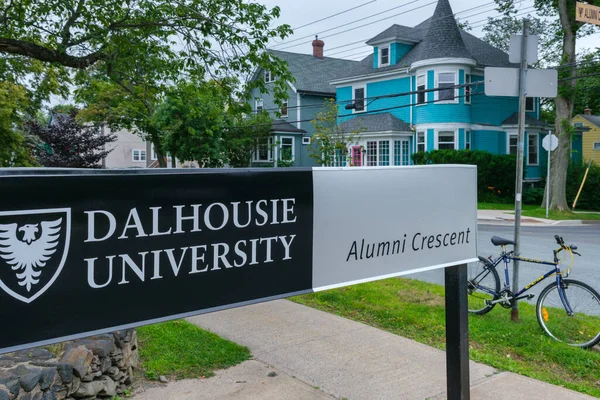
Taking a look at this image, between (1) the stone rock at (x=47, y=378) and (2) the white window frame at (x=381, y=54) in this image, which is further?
(2) the white window frame at (x=381, y=54)

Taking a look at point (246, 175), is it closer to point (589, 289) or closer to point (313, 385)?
point (313, 385)

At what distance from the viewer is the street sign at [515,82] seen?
598 cm

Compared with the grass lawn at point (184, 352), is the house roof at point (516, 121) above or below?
above

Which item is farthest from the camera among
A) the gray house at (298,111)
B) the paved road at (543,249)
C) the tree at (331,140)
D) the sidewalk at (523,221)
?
the gray house at (298,111)

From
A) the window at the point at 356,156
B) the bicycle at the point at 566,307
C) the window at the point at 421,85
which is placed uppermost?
the window at the point at 421,85

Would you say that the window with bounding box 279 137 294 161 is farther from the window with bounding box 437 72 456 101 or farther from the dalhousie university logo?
the dalhousie university logo

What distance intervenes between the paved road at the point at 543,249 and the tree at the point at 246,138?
2108 centimetres

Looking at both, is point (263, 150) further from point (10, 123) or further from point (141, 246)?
point (141, 246)

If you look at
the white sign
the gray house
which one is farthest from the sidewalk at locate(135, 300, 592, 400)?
the gray house

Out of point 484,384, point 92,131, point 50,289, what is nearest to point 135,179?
point 50,289

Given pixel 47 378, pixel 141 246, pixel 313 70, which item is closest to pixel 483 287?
pixel 47 378

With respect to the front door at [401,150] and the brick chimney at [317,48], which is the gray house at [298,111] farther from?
the front door at [401,150]

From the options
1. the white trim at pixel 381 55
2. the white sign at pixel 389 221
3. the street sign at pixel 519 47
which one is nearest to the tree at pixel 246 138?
the white trim at pixel 381 55

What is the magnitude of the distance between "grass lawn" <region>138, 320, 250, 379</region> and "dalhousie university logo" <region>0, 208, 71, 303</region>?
9.34 ft
